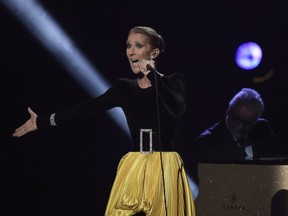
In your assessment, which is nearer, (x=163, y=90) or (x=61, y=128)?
(x=163, y=90)

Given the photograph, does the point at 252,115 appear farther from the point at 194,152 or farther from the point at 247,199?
the point at 247,199

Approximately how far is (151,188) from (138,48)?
0.86 m

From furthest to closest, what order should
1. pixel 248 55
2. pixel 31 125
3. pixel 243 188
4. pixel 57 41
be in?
1. pixel 248 55
2. pixel 57 41
3. pixel 31 125
4. pixel 243 188

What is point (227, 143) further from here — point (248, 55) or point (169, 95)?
point (169, 95)

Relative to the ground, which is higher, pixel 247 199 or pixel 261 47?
pixel 261 47

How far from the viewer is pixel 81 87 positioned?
4848 mm

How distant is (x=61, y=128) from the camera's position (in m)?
4.82

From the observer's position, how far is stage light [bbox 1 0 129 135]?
4707 millimetres

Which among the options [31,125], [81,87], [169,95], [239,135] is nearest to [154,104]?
[169,95]

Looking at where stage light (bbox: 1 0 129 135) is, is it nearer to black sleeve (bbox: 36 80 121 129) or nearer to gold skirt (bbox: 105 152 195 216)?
black sleeve (bbox: 36 80 121 129)

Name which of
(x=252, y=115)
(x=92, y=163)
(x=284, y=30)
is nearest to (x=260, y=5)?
(x=284, y=30)

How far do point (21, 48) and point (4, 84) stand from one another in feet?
1.05

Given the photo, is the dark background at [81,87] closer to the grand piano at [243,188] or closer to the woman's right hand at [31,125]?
the woman's right hand at [31,125]

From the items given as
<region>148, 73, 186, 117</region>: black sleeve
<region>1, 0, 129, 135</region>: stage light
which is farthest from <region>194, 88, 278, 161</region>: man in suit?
<region>148, 73, 186, 117</region>: black sleeve
